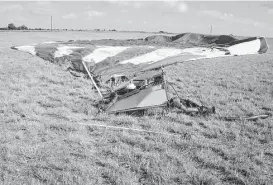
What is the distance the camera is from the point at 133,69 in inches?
332

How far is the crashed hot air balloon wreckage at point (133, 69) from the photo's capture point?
208 inches

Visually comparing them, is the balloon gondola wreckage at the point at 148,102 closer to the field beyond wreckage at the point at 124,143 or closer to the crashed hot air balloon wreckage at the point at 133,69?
the crashed hot air balloon wreckage at the point at 133,69

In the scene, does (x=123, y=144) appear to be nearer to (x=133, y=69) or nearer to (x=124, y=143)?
(x=124, y=143)

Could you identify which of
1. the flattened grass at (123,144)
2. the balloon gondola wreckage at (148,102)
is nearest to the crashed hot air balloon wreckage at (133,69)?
the balloon gondola wreckage at (148,102)

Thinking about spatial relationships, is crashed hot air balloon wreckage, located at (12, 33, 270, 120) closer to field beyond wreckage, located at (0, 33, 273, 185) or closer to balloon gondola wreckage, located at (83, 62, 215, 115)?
balloon gondola wreckage, located at (83, 62, 215, 115)

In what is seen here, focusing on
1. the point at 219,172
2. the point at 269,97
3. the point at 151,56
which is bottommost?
the point at 219,172

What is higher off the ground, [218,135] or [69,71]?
[69,71]

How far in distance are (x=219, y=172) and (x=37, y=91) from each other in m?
5.02

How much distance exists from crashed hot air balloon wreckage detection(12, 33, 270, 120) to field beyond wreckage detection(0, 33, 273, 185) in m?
0.34

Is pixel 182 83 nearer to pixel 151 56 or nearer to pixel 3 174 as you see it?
pixel 151 56

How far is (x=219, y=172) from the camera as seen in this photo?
3.25m

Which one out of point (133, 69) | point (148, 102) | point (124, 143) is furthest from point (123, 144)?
point (133, 69)

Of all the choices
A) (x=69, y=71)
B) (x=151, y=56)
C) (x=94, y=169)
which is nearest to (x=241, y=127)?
(x=94, y=169)

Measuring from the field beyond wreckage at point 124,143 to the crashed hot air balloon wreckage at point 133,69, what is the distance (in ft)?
1.11
